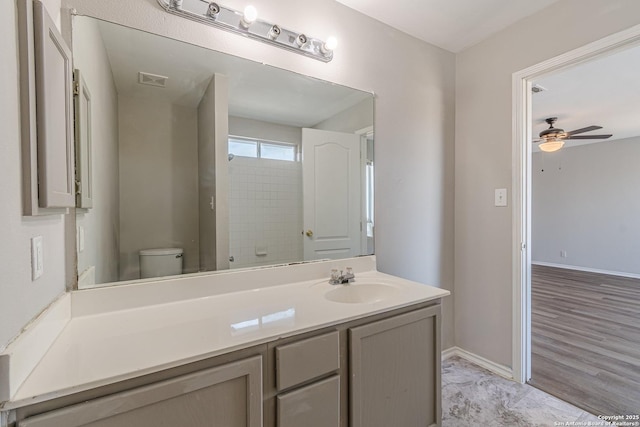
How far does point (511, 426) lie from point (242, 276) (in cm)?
162

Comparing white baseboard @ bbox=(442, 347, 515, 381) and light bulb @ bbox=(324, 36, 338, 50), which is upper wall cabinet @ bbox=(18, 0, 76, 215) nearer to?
light bulb @ bbox=(324, 36, 338, 50)

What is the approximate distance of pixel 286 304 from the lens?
1.24 m

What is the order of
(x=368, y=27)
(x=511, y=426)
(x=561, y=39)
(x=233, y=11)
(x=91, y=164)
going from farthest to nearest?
(x=368, y=27)
(x=561, y=39)
(x=511, y=426)
(x=233, y=11)
(x=91, y=164)

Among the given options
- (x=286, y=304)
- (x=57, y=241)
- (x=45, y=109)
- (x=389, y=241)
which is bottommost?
(x=286, y=304)

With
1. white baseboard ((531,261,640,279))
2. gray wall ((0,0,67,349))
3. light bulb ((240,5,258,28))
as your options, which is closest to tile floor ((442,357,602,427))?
gray wall ((0,0,67,349))

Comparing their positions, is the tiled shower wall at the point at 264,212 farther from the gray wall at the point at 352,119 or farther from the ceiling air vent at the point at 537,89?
the ceiling air vent at the point at 537,89

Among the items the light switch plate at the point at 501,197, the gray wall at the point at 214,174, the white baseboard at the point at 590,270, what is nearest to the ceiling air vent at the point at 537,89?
the light switch plate at the point at 501,197

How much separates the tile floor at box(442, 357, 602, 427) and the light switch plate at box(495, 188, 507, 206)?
3.90 feet

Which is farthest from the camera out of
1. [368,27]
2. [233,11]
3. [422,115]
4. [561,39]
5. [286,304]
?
[422,115]

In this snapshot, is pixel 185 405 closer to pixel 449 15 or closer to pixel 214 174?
pixel 214 174

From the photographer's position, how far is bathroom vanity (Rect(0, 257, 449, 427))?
72 cm

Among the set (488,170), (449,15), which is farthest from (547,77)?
(449,15)

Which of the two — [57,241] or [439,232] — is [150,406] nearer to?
[57,241]

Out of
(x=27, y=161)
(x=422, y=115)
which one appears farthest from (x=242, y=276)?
(x=422, y=115)
